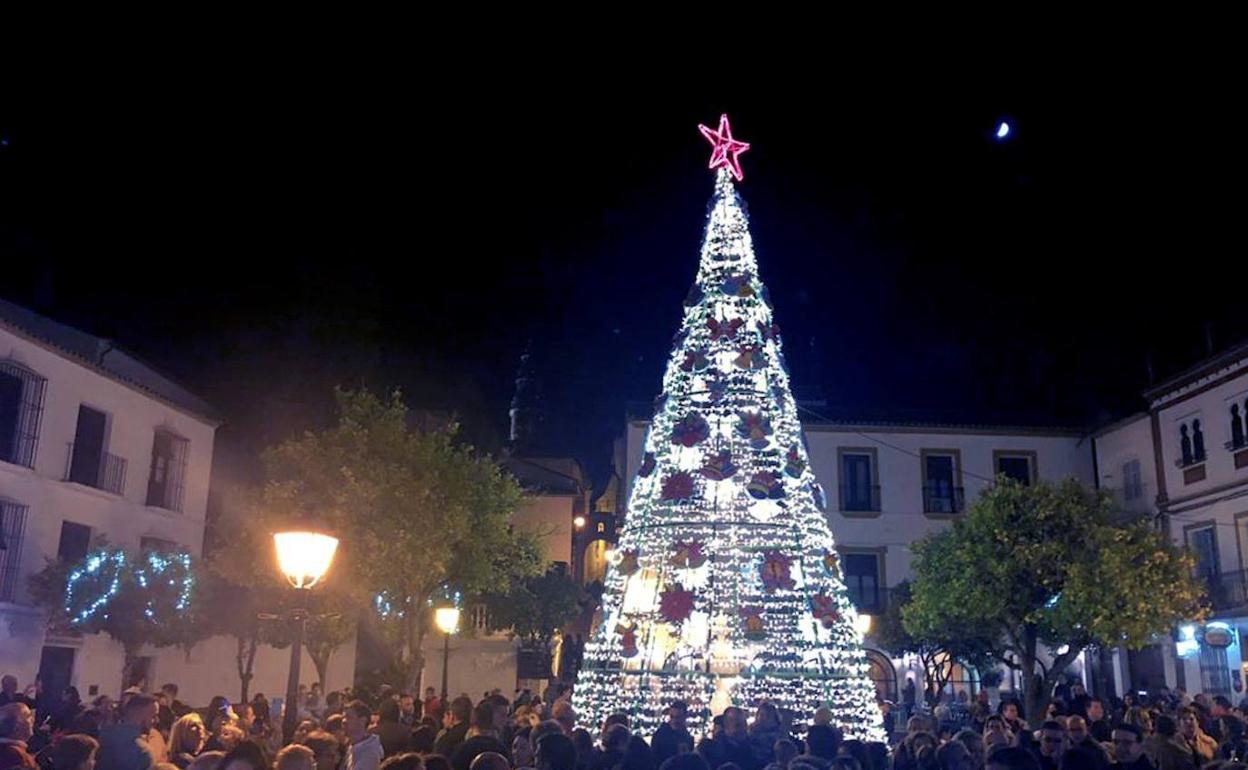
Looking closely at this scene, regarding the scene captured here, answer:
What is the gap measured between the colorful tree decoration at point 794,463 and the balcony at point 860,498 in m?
21.7

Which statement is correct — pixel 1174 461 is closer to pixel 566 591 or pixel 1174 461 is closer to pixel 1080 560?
pixel 1080 560

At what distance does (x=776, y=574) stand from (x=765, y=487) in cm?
126

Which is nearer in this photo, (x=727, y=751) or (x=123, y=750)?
(x=123, y=750)

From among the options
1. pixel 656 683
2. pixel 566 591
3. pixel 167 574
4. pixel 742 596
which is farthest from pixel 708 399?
pixel 566 591

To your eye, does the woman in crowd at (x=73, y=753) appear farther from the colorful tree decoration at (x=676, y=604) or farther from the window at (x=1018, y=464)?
the window at (x=1018, y=464)

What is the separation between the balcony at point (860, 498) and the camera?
123 ft

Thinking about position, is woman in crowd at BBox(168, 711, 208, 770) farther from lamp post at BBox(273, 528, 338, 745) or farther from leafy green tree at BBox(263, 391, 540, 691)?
leafy green tree at BBox(263, 391, 540, 691)

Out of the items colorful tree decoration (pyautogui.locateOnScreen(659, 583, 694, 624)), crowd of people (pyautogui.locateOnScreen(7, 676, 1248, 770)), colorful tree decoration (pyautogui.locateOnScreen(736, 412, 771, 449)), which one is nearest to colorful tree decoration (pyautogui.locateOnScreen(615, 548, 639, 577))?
colorful tree decoration (pyautogui.locateOnScreen(659, 583, 694, 624))

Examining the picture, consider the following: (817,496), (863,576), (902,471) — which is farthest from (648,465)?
(902,471)

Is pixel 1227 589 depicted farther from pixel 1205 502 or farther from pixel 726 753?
pixel 726 753

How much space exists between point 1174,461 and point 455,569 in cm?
2149

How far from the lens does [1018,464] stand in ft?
125

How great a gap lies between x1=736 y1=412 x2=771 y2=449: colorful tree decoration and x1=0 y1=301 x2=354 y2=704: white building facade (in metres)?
16.2

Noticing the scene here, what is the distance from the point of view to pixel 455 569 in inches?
1051
